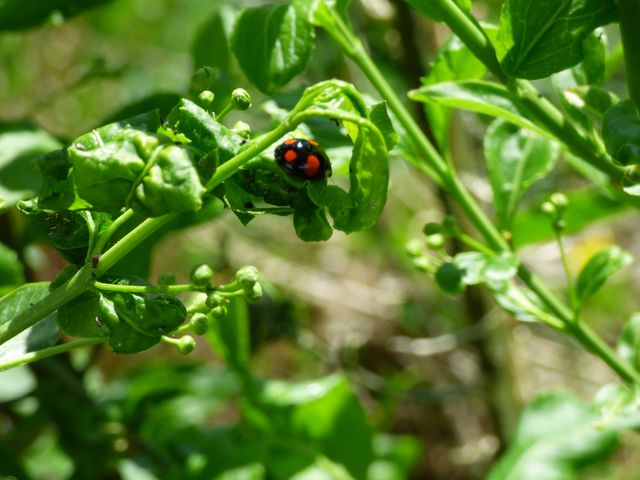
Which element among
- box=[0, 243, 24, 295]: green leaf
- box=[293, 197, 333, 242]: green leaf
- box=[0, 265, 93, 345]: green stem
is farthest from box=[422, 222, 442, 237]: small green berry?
box=[0, 243, 24, 295]: green leaf

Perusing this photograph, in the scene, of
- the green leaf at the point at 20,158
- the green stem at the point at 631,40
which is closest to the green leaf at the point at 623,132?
the green stem at the point at 631,40

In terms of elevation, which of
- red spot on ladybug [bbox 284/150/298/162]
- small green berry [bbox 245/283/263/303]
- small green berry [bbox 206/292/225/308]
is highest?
red spot on ladybug [bbox 284/150/298/162]

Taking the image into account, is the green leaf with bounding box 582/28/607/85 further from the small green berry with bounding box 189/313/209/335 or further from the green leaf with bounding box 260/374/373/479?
the green leaf with bounding box 260/374/373/479

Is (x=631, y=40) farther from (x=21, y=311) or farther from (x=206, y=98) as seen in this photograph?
(x=21, y=311)

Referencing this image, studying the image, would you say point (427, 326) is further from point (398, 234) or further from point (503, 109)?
point (503, 109)

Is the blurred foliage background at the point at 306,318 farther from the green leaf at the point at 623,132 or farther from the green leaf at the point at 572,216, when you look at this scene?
the green leaf at the point at 623,132
